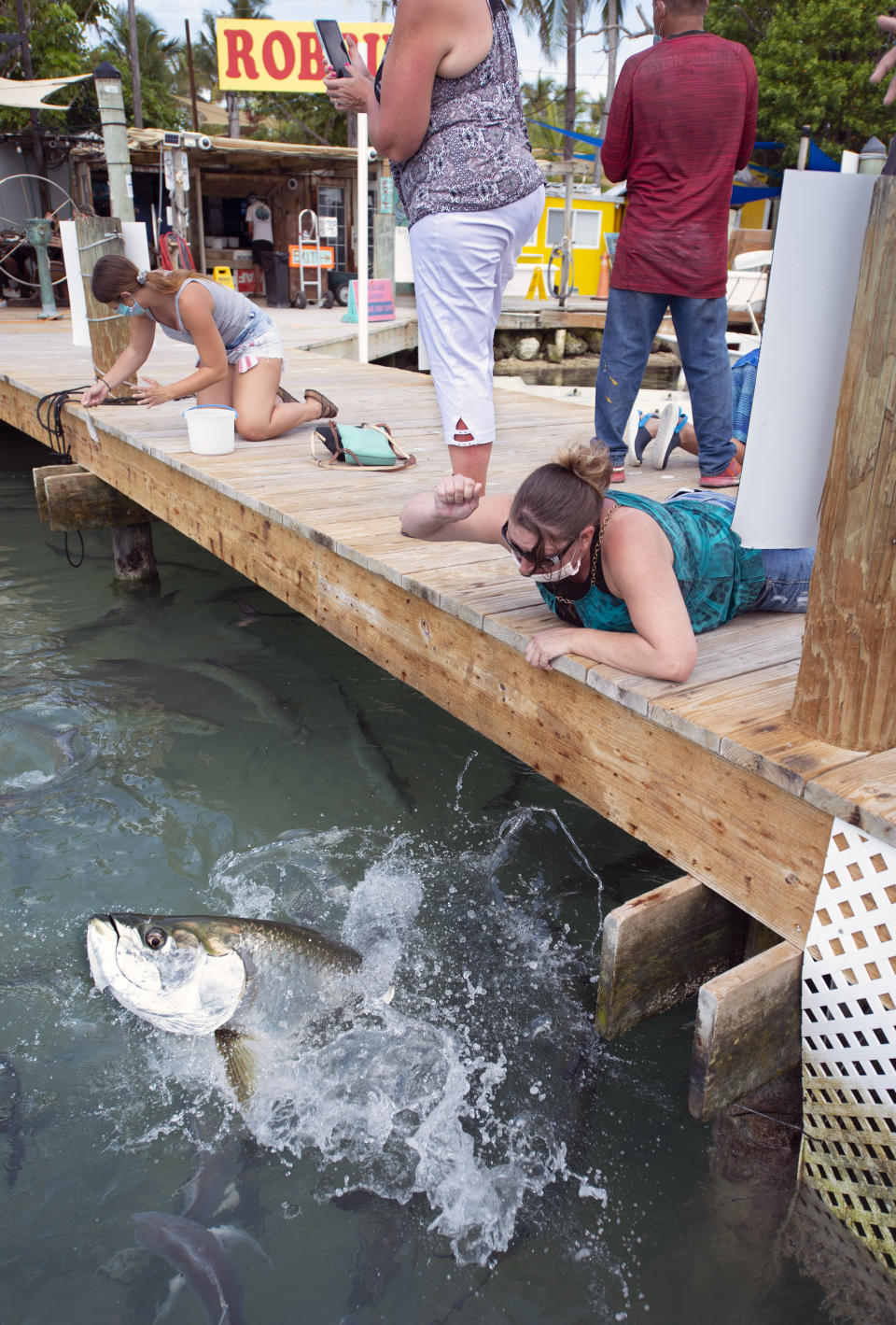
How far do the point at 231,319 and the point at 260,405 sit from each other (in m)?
0.53

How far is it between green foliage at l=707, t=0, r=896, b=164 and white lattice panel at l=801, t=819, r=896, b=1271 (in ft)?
90.8

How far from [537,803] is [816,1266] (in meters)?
2.14

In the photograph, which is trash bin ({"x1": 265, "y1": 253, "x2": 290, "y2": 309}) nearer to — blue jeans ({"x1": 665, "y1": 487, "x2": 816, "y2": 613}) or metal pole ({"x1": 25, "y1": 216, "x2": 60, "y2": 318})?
metal pole ({"x1": 25, "y1": 216, "x2": 60, "y2": 318})

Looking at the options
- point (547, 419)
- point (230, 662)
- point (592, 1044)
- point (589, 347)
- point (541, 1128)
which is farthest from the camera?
point (589, 347)

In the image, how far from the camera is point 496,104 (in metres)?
3.10

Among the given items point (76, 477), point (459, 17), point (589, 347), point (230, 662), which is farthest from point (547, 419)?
point (589, 347)

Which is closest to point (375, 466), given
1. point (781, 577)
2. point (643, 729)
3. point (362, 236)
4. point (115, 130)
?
point (781, 577)

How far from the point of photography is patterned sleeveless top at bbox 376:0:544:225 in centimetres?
306

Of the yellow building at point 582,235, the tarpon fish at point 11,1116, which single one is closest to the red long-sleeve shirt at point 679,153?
the tarpon fish at point 11,1116

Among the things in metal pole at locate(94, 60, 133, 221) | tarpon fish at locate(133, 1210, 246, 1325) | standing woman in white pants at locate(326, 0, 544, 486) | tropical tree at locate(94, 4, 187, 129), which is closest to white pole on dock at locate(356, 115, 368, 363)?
metal pole at locate(94, 60, 133, 221)

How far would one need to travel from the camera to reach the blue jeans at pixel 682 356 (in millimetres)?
3902

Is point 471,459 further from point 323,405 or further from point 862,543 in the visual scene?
point 323,405

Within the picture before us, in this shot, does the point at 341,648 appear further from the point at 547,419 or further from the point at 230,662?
the point at 547,419

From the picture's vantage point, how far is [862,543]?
6.11 ft
